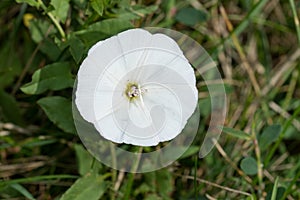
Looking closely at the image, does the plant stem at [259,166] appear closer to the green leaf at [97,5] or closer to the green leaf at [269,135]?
the green leaf at [269,135]

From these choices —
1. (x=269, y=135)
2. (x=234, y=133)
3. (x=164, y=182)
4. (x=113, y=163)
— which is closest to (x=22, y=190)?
(x=113, y=163)

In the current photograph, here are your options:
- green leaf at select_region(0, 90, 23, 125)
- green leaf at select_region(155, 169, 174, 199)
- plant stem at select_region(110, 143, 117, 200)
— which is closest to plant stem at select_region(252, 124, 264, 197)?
green leaf at select_region(155, 169, 174, 199)

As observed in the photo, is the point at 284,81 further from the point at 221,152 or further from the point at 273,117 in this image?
the point at 221,152

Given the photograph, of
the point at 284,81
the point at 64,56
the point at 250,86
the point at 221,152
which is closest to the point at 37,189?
the point at 64,56

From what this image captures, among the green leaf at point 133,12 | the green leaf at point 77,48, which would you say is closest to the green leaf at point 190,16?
the green leaf at point 133,12

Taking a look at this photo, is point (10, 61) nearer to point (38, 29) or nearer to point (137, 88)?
point (38, 29)

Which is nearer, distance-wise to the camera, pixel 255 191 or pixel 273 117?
pixel 255 191

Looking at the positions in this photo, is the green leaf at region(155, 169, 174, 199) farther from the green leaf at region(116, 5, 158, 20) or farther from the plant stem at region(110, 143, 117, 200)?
the green leaf at region(116, 5, 158, 20)
